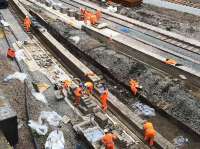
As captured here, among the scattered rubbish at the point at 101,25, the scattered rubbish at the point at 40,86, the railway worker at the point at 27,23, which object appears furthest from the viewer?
the scattered rubbish at the point at 101,25

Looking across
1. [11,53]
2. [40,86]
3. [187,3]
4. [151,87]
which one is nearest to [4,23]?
[11,53]

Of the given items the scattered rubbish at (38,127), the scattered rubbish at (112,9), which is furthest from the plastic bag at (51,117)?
the scattered rubbish at (112,9)

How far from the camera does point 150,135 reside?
40.2ft

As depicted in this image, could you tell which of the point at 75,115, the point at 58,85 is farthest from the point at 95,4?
the point at 75,115

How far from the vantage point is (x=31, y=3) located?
30453 millimetres

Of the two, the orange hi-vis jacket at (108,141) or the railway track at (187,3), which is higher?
the railway track at (187,3)

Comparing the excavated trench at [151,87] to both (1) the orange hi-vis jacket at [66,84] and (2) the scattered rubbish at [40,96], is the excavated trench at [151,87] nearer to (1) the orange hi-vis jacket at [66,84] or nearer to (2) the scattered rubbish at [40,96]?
(1) the orange hi-vis jacket at [66,84]

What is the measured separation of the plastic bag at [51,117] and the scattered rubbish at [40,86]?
1.97 meters

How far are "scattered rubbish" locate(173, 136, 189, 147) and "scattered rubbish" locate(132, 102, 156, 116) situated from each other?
168 centimetres

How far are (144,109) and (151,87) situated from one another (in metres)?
1.16

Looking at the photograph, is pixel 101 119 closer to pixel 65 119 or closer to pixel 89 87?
pixel 65 119

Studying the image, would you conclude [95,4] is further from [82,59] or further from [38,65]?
[38,65]

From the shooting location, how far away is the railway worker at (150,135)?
40.0 ft

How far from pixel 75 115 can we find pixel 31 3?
19.5m
